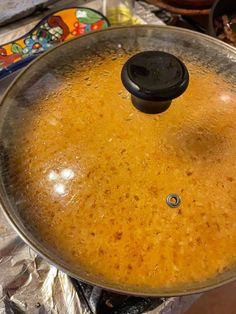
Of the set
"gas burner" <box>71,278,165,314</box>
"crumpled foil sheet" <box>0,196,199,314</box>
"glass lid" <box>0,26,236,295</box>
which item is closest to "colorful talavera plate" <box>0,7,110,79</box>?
"glass lid" <box>0,26,236,295</box>

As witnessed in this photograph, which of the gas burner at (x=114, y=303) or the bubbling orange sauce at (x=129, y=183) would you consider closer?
the bubbling orange sauce at (x=129, y=183)

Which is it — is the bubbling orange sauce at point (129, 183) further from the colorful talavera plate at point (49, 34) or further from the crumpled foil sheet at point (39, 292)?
the colorful talavera plate at point (49, 34)

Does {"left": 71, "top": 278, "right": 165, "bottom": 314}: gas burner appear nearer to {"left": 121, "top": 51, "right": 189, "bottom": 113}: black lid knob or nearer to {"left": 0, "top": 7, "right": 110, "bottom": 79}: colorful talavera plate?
{"left": 121, "top": 51, "right": 189, "bottom": 113}: black lid knob

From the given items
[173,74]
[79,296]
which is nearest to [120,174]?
[173,74]

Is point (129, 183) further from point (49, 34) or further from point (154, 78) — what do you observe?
point (49, 34)

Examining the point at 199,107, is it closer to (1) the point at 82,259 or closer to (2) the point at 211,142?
(2) the point at 211,142

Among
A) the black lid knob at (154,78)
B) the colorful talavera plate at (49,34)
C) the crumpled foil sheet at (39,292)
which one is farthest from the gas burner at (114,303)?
the colorful talavera plate at (49,34)

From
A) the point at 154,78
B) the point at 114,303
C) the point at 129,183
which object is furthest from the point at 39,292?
the point at 154,78
